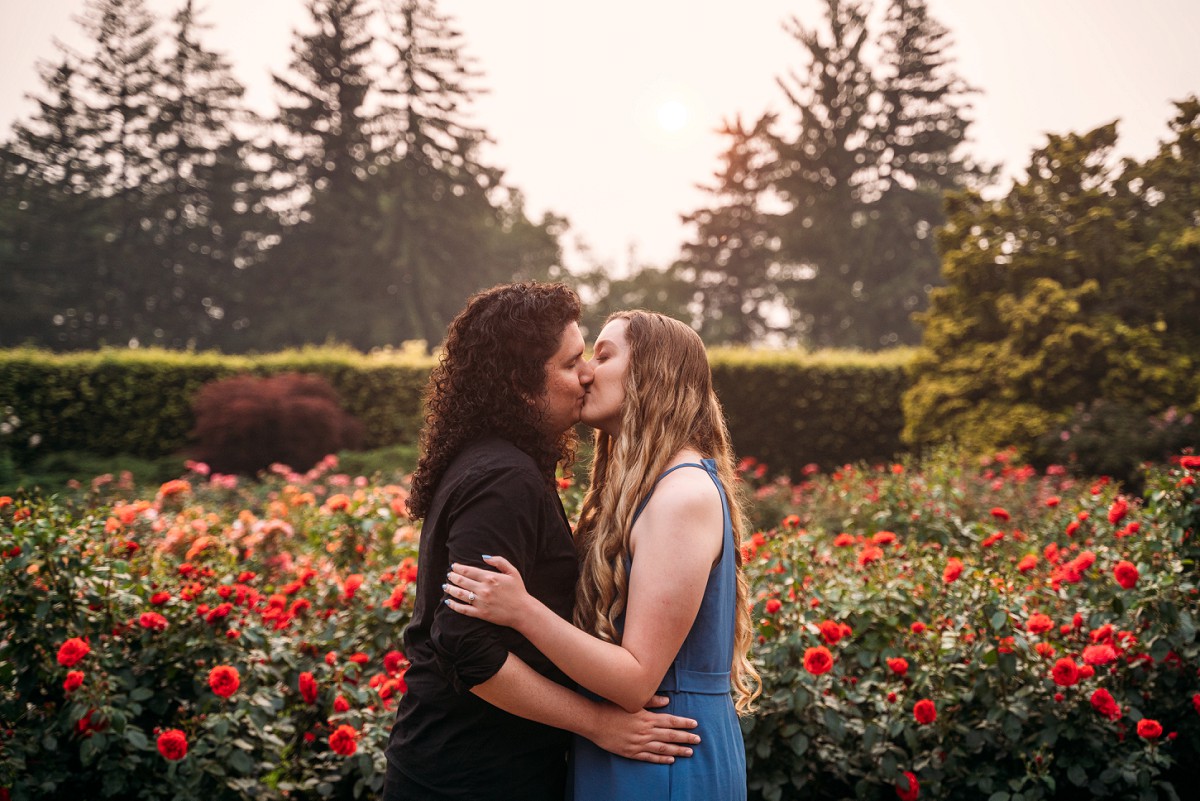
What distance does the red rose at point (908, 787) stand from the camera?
261cm

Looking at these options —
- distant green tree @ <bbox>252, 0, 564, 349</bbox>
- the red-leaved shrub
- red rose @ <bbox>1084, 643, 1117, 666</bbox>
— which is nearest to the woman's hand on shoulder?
red rose @ <bbox>1084, 643, 1117, 666</bbox>

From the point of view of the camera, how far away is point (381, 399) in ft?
43.2

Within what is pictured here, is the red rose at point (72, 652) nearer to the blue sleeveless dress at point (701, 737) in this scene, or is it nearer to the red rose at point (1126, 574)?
the blue sleeveless dress at point (701, 737)

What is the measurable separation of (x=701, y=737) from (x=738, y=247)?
100 ft

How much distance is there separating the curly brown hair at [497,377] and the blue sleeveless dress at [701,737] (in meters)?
0.33

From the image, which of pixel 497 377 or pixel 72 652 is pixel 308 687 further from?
pixel 497 377

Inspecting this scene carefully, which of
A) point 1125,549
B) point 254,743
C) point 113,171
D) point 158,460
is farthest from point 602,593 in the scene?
point 113,171

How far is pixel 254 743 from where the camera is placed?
108 inches

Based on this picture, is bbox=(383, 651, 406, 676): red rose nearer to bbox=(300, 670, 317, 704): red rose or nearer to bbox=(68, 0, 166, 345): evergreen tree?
bbox=(300, 670, 317, 704): red rose

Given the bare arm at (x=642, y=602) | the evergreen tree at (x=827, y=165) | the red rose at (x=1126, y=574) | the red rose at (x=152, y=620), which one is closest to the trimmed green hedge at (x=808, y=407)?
the red rose at (x=1126, y=574)

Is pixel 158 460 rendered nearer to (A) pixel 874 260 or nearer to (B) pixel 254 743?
(B) pixel 254 743

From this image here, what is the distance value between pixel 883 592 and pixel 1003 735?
61 centimetres

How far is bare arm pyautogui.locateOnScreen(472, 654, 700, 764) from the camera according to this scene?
5.25ft

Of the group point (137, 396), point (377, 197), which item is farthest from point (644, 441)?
point (377, 197)
